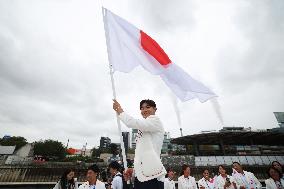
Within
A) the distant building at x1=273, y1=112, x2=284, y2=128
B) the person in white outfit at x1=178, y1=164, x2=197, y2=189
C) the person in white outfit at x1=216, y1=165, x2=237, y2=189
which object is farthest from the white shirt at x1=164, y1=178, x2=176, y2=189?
the distant building at x1=273, y1=112, x2=284, y2=128

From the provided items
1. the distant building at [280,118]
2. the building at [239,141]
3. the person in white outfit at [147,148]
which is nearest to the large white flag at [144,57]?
the person in white outfit at [147,148]

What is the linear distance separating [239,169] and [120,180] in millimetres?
4622

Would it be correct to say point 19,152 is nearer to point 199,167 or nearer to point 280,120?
point 199,167

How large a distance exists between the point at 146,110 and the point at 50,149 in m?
67.8

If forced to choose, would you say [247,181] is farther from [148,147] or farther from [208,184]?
[148,147]

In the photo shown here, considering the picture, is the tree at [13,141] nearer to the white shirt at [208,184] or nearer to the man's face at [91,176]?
the white shirt at [208,184]

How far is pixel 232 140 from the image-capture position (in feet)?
135

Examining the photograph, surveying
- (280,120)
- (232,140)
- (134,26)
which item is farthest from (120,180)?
(280,120)

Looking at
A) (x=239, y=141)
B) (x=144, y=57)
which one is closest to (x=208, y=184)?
(x=144, y=57)

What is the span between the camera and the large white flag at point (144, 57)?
13.8 ft

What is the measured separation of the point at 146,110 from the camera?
10.4 feet

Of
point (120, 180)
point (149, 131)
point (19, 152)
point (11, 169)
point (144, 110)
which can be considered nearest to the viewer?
point (149, 131)

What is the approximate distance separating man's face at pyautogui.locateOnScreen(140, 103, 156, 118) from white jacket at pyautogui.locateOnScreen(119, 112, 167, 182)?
14cm

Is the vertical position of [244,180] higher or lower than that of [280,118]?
lower
